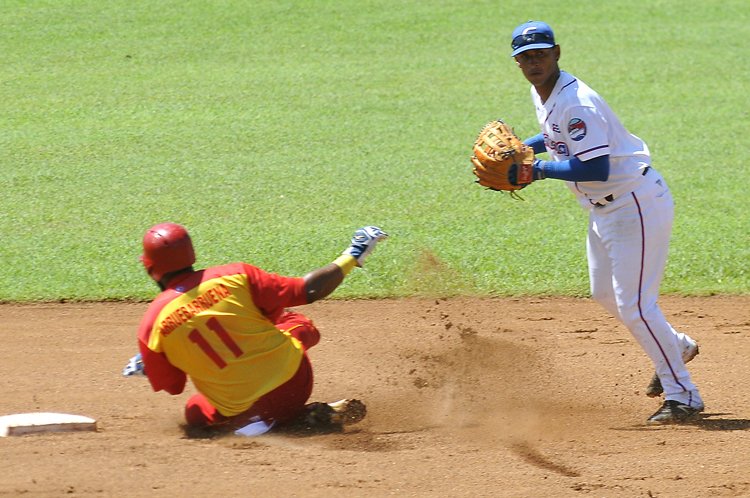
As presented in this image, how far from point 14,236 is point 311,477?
547 cm

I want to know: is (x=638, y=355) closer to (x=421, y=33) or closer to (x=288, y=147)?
(x=288, y=147)

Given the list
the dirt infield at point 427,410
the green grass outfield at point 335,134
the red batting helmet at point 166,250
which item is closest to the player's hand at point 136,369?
the dirt infield at point 427,410

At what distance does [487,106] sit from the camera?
12.0m

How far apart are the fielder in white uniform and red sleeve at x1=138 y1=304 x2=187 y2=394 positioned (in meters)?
2.16

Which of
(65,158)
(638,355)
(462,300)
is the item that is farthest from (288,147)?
(638,355)

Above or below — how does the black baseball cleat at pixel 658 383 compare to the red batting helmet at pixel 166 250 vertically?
below

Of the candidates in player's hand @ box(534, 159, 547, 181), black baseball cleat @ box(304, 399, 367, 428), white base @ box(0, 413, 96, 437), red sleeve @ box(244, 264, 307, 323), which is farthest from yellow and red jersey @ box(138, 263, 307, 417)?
player's hand @ box(534, 159, 547, 181)

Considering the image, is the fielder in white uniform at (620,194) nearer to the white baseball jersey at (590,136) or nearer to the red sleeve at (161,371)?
the white baseball jersey at (590,136)

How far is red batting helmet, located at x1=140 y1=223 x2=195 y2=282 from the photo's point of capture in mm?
4105

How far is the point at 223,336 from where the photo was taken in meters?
4.07

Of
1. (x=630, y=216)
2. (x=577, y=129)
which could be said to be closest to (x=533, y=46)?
(x=577, y=129)

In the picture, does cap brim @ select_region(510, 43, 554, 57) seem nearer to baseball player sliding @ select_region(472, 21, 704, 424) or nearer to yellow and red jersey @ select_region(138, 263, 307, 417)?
baseball player sliding @ select_region(472, 21, 704, 424)

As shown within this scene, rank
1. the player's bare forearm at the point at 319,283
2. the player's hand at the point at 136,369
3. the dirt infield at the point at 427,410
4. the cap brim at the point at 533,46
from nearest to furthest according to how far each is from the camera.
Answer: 1. the dirt infield at the point at 427,410
2. the player's bare forearm at the point at 319,283
3. the player's hand at the point at 136,369
4. the cap brim at the point at 533,46

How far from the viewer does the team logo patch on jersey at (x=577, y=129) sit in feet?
14.4
